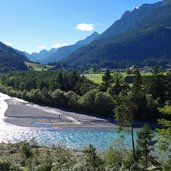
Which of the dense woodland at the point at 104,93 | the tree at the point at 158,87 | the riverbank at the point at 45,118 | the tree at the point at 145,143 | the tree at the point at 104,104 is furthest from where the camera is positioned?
the tree at the point at 158,87

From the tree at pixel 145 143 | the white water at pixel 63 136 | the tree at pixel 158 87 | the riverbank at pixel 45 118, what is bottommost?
the white water at pixel 63 136

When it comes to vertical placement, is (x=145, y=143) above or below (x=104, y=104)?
below

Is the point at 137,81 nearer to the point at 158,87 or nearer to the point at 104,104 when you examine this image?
the point at 158,87

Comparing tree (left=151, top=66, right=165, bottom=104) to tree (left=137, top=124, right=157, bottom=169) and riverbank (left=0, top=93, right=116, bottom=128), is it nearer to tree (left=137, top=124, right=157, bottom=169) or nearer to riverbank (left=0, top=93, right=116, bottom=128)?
riverbank (left=0, top=93, right=116, bottom=128)

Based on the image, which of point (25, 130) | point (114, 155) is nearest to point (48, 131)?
point (25, 130)

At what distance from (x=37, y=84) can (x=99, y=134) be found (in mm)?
62198

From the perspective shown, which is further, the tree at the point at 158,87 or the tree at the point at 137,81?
the tree at the point at 137,81

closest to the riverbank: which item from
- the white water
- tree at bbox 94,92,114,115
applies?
the white water

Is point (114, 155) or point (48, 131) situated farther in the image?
point (48, 131)

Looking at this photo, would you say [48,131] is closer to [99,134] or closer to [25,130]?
[25,130]

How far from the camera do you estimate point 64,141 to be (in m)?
73.1

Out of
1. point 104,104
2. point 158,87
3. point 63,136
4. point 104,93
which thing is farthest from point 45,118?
point 158,87

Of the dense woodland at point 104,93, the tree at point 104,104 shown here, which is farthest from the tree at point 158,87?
the tree at point 104,104

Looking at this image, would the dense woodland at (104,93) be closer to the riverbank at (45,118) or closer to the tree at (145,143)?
the riverbank at (45,118)
